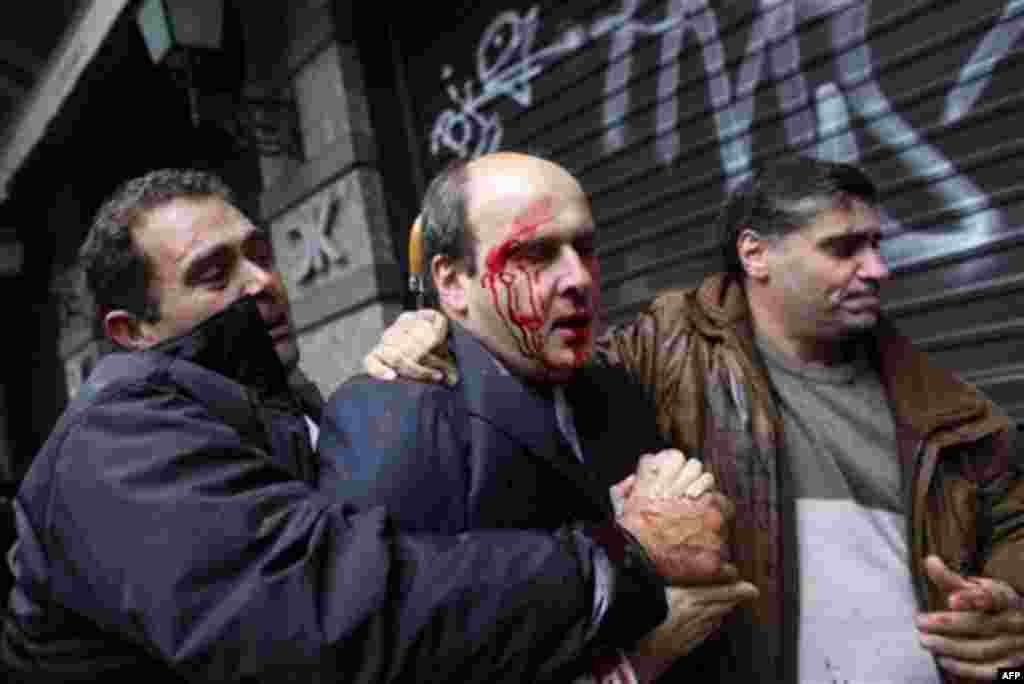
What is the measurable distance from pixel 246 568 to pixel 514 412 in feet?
1.66

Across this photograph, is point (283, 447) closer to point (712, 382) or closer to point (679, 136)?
point (712, 382)

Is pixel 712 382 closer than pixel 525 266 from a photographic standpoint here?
No

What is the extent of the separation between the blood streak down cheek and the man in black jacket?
0.40 metres

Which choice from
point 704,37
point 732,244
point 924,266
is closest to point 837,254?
point 732,244

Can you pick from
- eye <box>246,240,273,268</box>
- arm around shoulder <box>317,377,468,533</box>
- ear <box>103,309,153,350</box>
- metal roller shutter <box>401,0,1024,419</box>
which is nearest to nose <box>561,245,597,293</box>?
arm around shoulder <box>317,377,468,533</box>

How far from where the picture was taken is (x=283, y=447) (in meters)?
1.33

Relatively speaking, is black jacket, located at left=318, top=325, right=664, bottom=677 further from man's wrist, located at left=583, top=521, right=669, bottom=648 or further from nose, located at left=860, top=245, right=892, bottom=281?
nose, located at left=860, top=245, right=892, bottom=281

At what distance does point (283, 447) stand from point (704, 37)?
9.80 ft

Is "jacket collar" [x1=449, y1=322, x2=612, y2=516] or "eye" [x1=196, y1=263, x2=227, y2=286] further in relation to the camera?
"eye" [x1=196, y1=263, x2=227, y2=286]

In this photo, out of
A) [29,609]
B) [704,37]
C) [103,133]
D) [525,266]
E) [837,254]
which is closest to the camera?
[29,609]

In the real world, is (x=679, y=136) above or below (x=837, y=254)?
above

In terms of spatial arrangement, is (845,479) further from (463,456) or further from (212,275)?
(212,275)

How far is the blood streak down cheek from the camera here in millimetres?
1424

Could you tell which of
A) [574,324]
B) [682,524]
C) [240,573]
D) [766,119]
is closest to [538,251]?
[574,324]
